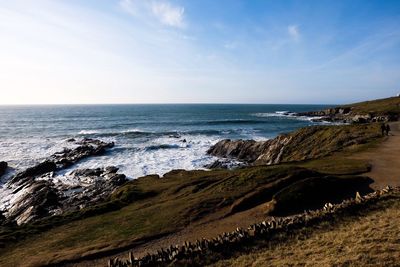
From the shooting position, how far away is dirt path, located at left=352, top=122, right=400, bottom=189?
2320 cm

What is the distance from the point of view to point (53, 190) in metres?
34.8

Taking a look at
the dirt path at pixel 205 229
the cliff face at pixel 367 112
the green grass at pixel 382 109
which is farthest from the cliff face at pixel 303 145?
the green grass at pixel 382 109

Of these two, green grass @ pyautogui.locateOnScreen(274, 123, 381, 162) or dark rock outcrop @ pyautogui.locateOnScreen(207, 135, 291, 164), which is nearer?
green grass @ pyautogui.locateOnScreen(274, 123, 381, 162)

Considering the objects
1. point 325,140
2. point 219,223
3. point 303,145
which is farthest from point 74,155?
point 219,223

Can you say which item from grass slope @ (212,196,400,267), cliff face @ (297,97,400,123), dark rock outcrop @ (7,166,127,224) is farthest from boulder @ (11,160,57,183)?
cliff face @ (297,97,400,123)

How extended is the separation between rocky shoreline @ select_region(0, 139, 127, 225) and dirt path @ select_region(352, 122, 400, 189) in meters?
21.9

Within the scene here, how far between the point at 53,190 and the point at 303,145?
105ft

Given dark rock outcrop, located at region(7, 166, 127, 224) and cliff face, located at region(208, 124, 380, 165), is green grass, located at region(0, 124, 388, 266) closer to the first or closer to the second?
dark rock outcrop, located at region(7, 166, 127, 224)

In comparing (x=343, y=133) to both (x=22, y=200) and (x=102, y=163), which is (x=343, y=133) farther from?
(x=22, y=200)

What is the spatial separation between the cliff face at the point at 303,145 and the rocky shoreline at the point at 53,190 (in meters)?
20.6

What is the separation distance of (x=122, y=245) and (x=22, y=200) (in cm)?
2086

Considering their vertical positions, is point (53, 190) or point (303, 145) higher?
point (303, 145)

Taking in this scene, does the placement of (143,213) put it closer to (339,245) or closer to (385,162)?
(339,245)

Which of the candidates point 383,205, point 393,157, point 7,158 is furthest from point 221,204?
point 7,158
